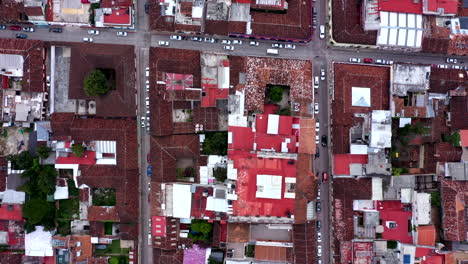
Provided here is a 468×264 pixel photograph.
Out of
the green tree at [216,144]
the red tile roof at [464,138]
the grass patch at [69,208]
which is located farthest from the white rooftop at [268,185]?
the red tile roof at [464,138]

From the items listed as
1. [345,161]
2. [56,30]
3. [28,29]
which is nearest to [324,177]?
[345,161]

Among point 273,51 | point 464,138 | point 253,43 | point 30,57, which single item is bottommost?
point 464,138

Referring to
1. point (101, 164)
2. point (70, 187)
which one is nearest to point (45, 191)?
point (70, 187)

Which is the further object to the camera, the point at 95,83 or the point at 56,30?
the point at 56,30

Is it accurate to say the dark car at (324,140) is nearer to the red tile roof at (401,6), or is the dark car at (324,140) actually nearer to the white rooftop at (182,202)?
the red tile roof at (401,6)

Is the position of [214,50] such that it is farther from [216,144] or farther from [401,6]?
[401,6]

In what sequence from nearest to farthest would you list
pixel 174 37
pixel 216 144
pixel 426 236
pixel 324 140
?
pixel 426 236 → pixel 216 144 → pixel 174 37 → pixel 324 140

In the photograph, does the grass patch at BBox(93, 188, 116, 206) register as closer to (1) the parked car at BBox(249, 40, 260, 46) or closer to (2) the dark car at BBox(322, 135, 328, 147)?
(1) the parked car at BBox(249, 40, 260, 46)
